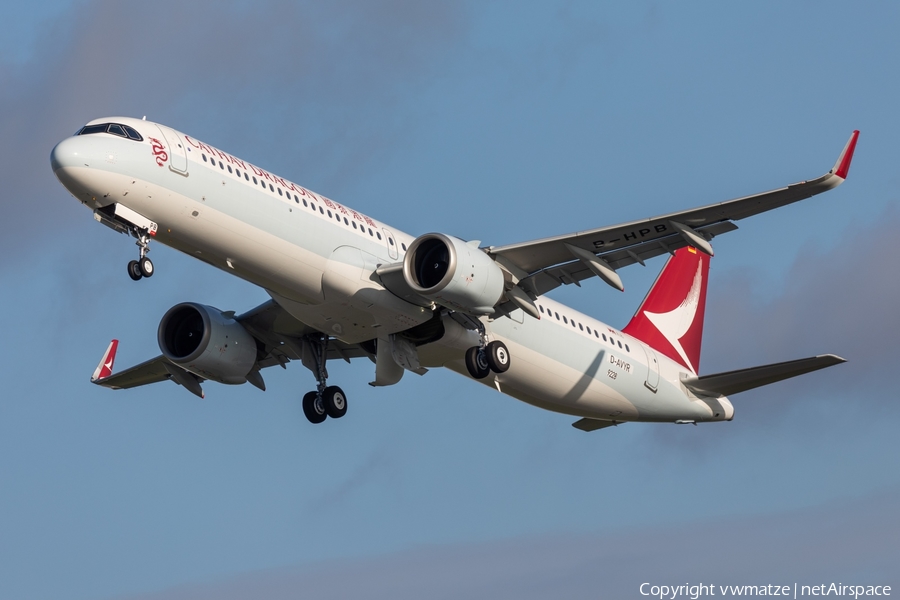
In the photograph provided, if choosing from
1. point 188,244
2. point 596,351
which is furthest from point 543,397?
point 188,244

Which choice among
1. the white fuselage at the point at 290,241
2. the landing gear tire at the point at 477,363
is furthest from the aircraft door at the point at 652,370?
the landing gear tire at the point at 477,363

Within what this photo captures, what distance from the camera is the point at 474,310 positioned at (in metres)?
34.2

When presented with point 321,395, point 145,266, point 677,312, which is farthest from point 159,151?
point 677,312

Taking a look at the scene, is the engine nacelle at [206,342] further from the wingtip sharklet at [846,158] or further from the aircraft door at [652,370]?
the wingtip sharklet at [846,158]

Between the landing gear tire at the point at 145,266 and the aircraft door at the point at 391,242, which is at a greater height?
the aircraft door at the point at 391,242

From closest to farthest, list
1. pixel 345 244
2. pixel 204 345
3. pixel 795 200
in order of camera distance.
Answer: pixel 795 200
pixel 345 244
pixel 204 345

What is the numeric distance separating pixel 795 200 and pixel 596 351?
10.5 m

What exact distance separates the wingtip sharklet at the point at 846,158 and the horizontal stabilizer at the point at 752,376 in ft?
20.7

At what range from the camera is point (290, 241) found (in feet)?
107

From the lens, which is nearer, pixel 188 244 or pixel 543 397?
pixel 188 244

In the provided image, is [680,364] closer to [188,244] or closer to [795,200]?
[795,200]

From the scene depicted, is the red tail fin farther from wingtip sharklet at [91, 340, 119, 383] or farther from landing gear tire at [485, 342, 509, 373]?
wingtip sharklet at [91, 340, 119, 383]

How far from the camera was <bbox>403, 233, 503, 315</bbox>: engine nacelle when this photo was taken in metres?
33.4

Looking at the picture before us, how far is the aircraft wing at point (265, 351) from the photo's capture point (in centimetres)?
3884
